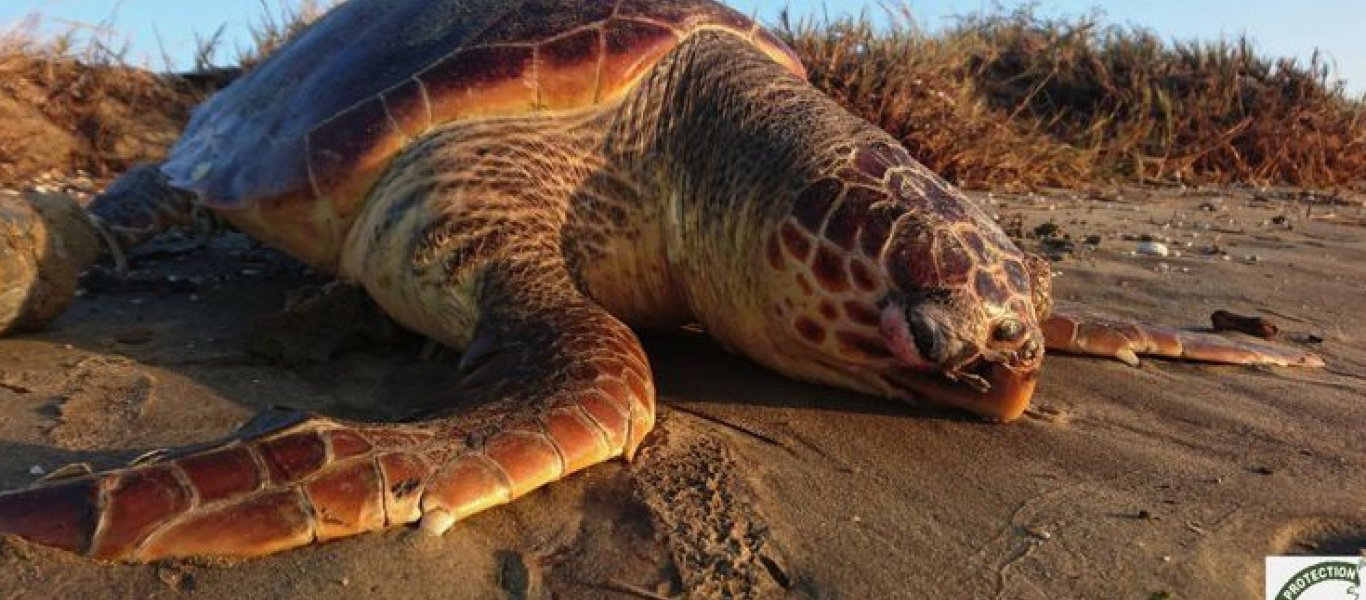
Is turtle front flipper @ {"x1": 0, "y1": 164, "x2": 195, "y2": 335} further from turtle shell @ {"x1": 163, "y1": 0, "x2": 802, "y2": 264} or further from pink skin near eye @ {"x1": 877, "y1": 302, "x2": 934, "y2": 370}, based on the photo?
pink skin near eye @ {"x1": 877, "y1": 302, "x2": 934, "y2": 370}

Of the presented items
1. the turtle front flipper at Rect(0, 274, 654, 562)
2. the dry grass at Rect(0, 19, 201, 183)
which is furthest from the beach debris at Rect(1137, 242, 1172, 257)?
the dry grass at Rect(0, 19, 201, 183)

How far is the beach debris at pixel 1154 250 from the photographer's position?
4102mm

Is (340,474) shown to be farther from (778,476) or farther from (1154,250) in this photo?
(1154,250)

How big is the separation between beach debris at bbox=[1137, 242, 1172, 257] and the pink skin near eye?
2506 mm

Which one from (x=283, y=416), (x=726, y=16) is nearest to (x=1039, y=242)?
(x=726, y=16)

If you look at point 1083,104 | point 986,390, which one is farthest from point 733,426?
point 1083,104

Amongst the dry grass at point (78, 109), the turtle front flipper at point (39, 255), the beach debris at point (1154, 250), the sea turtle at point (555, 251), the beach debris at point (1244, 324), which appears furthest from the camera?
the dry grass at point (78, 109)

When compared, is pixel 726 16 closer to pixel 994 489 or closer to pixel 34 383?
pixel 994 489

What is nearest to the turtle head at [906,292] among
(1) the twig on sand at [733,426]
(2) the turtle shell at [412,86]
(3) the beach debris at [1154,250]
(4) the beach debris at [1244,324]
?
(1) the twig on sand at [733,426]

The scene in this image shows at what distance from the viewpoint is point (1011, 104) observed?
7.92 metres

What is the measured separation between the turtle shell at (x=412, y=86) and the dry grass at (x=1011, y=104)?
314cm

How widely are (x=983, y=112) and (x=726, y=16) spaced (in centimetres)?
440

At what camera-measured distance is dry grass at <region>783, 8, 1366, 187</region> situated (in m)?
6.30

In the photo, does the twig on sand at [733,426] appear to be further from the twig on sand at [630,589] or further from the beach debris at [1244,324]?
the beach debris at [1244,324]
